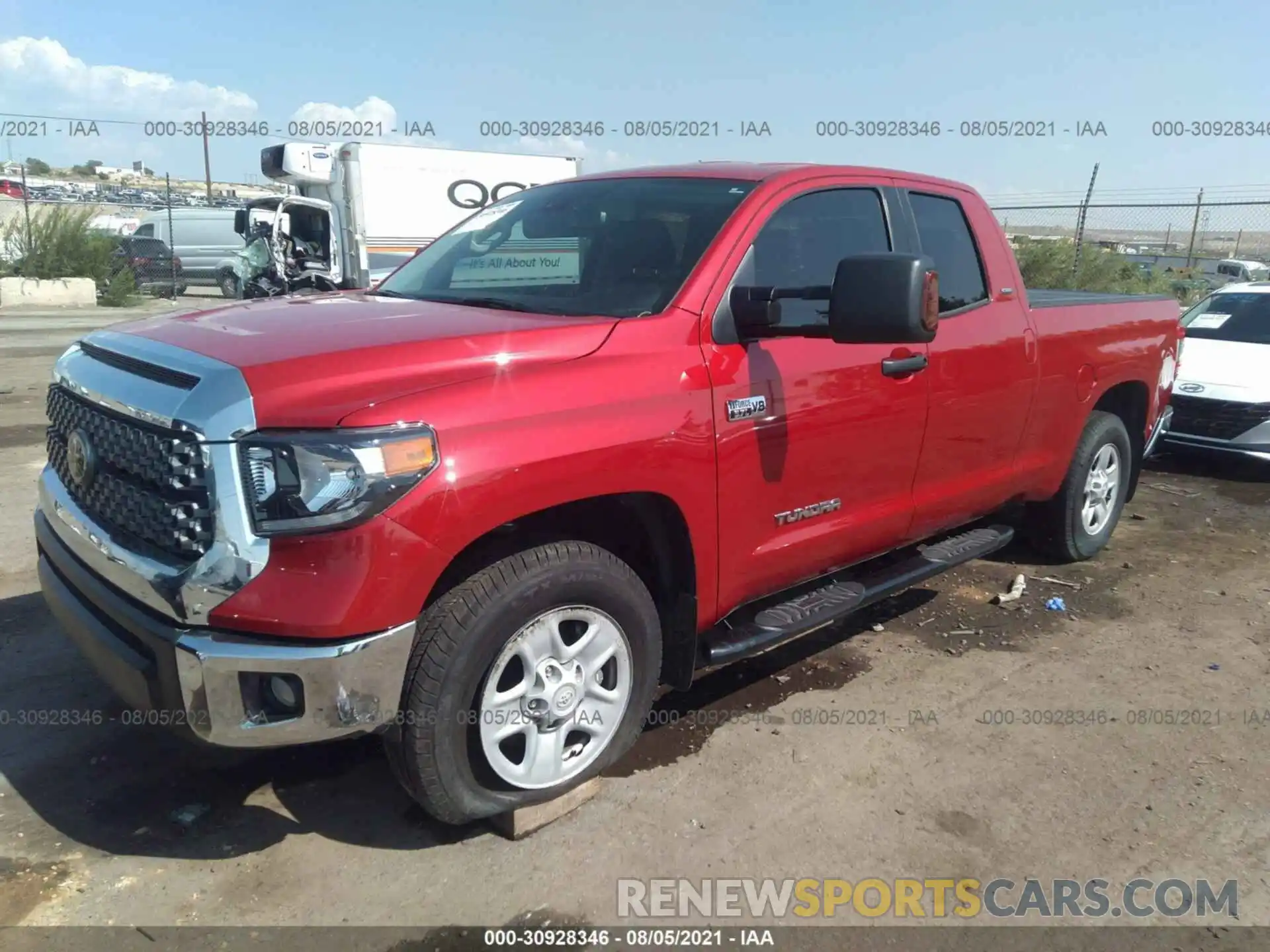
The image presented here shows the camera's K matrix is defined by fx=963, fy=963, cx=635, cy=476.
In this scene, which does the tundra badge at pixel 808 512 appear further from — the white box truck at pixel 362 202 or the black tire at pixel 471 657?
the white box truck at pixel 362 202

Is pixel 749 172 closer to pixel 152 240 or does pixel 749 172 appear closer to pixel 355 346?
pixel 355 346

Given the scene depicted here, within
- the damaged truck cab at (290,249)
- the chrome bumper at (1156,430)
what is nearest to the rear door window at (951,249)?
the chrome bumper at (1156,430)

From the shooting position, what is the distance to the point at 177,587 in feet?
7.78

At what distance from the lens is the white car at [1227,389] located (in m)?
7.46

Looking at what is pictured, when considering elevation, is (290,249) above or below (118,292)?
above

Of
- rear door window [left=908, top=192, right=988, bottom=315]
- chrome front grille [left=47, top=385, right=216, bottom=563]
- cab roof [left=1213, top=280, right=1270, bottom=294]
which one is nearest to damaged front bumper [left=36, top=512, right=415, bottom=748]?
chrome front grille [left=47, top=385, right=216, bottom=563]

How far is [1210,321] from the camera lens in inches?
348

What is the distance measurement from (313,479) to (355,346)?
0.48 metres

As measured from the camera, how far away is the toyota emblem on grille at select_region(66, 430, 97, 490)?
2773mm

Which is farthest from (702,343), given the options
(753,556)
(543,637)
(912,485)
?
(912,485)

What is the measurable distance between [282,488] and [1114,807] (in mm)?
2794

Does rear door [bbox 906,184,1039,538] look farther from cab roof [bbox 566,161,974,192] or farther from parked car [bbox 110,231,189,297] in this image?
parked car [bbox 110,231,189,297]

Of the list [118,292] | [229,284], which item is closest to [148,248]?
[229,284]

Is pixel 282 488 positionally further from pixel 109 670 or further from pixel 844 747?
pixel 844 747
